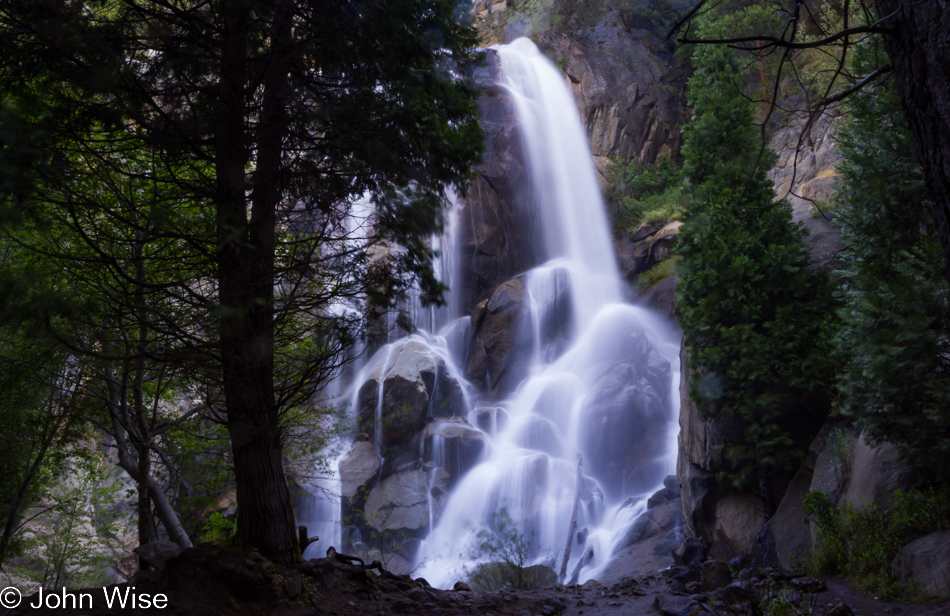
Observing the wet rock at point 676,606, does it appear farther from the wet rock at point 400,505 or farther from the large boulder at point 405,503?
the wet rock at point 400,505

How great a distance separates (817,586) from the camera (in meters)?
6.30

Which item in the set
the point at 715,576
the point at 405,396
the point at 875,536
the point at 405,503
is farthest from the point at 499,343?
the point at 875,536

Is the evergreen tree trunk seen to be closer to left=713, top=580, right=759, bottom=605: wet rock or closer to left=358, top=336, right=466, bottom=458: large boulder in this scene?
left=713, top=580, right=759, bottom=605: wet rock

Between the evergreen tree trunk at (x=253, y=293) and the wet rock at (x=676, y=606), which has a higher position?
the evergreen tree trunk at (x=253, y=293)

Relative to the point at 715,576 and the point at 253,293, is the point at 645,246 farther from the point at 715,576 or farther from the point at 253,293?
the point at 253,293

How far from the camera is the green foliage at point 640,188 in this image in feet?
88.9

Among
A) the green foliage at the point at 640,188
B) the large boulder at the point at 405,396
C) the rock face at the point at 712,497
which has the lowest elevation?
the rock face at the point at 712,497

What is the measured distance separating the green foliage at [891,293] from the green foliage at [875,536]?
1.52 feet

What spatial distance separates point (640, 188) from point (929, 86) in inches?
1059

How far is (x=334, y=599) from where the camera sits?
5332 millimetres

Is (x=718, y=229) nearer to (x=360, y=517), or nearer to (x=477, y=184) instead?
(x=360, y=517)

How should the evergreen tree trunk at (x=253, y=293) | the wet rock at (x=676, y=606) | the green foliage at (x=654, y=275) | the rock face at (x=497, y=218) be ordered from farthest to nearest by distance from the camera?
the rock face at (x=497, y=218) < the green foliage at (x=654, y=275) < the wet rock at (x=676, y=606) < the evergreen tree trunk at (x=253, y=293)

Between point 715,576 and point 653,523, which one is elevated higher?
point 653,523

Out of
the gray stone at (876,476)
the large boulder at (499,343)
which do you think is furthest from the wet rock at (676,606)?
the large boulder at (499,343)
